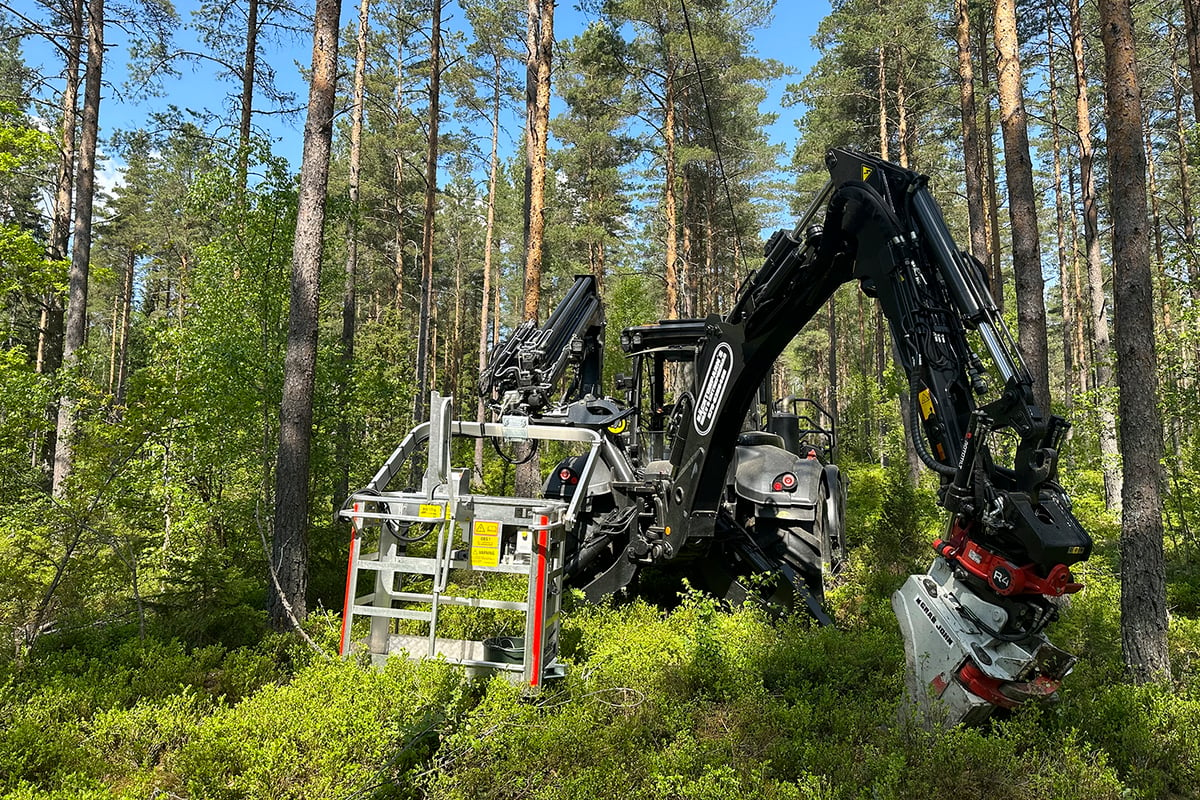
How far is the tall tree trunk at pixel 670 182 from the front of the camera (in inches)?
727

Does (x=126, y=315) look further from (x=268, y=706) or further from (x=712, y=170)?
(x=268, y=706)

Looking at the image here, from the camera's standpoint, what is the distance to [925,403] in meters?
4.06

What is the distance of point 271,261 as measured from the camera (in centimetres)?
891

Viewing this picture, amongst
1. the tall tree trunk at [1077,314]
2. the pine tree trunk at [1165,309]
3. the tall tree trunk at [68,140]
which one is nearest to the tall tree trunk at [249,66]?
the tall tree trunk at [68,140]

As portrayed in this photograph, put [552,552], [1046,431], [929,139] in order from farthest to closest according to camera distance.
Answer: [929,139]
[552,552]
[1046,431]

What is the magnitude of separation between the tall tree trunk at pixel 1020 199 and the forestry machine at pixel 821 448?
10.0 feet

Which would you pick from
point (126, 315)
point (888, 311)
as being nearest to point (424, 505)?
point (888, 311)

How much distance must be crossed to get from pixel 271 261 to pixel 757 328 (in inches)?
265

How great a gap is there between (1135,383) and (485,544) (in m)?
5.15

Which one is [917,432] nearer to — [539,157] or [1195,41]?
[539,157]

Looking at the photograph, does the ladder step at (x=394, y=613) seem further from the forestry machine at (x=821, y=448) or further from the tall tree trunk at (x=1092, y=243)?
the tall tree trunk at (x=1092, y=243)

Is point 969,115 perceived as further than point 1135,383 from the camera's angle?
Yes

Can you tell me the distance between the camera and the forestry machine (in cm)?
351

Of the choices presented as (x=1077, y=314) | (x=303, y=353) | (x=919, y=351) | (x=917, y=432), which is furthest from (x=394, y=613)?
(x=1077, y=314)
